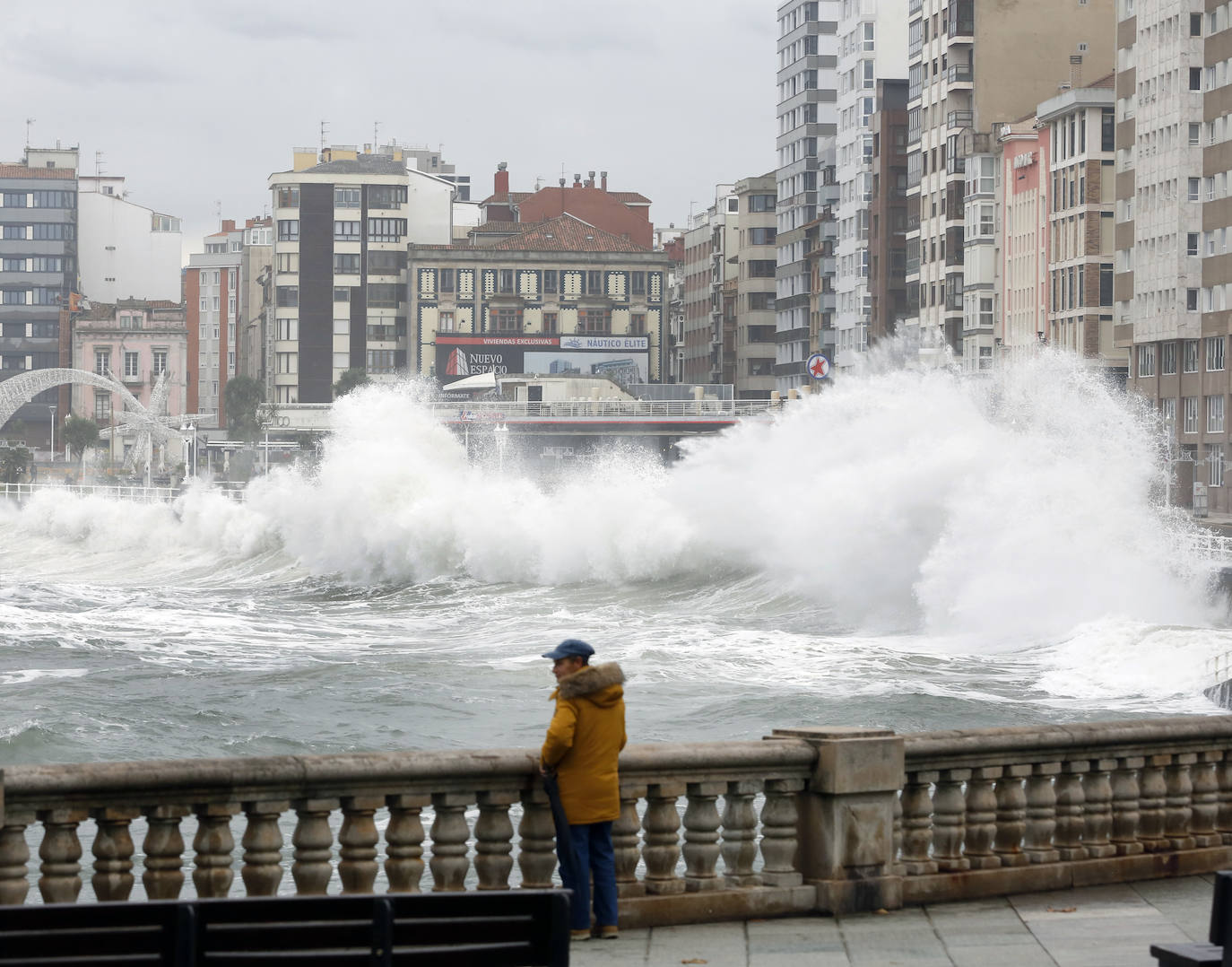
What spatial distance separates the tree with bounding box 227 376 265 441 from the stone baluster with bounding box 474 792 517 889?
432 ft

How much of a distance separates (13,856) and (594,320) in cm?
14275

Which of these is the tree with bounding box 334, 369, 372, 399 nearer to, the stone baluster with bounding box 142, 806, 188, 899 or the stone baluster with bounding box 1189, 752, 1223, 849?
the stone baluster with bounding box 1189, 752, 1223, 849

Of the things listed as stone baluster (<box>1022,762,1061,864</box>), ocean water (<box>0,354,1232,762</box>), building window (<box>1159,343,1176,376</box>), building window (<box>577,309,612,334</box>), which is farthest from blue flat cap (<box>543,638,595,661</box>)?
building window (<box>577,309,612,334</box>)

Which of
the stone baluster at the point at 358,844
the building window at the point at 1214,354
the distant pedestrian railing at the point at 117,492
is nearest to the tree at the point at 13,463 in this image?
the distant pedestrian railing at the point at 117,492

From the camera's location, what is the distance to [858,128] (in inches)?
4663

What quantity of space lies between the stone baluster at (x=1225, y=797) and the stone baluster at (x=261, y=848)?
16.1 feet

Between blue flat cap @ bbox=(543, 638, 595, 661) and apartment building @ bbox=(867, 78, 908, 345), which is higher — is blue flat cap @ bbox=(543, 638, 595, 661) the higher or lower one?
the lower one

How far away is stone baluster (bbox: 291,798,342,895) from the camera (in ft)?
25.2

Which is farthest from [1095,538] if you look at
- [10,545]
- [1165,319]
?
[10,545]

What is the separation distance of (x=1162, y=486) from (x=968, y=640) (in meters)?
37.6

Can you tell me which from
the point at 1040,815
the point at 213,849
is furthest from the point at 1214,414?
the point at 213,849

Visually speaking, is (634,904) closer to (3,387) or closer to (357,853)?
(357,853)

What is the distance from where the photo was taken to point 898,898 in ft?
28.8

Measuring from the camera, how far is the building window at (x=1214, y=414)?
7219 cm
